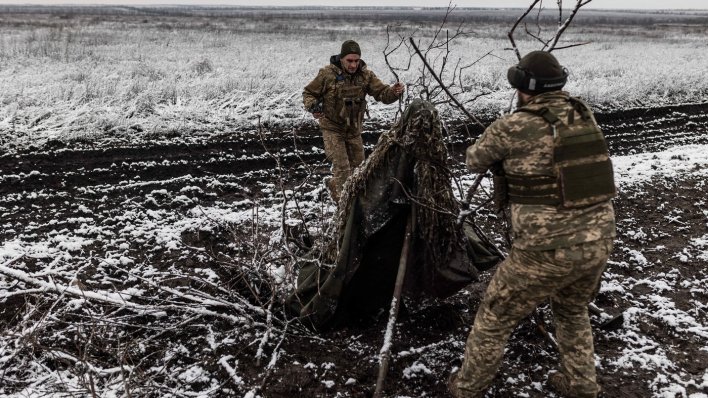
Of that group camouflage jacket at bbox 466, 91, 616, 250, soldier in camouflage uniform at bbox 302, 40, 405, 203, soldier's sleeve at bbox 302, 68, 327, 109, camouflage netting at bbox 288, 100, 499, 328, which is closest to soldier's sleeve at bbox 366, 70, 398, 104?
soldier in camouflage uniform at bbox 302, 40, 405, 203

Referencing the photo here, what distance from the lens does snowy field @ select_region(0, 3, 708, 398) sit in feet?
10.6

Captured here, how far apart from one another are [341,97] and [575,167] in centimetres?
319

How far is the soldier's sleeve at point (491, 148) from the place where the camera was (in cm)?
251

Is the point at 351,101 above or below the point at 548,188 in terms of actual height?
above

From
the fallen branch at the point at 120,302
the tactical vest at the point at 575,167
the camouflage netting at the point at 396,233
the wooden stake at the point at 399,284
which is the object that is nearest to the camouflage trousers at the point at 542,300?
the tactical vest at the point at 575,167

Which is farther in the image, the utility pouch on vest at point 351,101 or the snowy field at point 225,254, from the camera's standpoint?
the utility pouch on vest at point 351,101

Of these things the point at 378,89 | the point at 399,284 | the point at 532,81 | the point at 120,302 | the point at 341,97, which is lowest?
the point at 120,302

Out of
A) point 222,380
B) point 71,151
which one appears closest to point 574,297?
point 222,380

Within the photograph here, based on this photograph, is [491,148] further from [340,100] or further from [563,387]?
[340,100]

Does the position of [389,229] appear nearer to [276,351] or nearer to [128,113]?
[276,351]

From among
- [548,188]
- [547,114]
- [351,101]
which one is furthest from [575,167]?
[351,101]

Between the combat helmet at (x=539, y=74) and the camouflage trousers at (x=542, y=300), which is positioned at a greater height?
the combat helmet at (x=539, y=74)

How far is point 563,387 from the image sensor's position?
10.1 feet

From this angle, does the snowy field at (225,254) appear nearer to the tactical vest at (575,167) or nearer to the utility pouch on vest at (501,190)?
the utility pouch on vest at (501,190)
